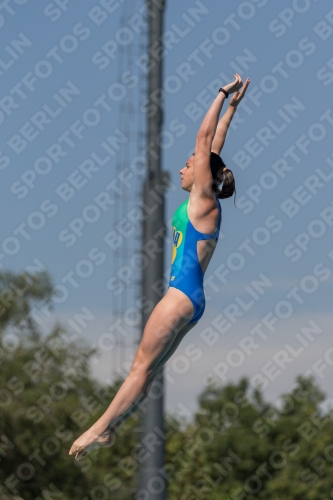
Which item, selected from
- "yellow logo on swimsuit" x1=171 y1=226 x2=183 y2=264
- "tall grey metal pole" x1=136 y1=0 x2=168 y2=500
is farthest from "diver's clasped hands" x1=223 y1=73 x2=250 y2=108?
"tall grey metal pole" x1=136 y1=0 x2=168 y2=500

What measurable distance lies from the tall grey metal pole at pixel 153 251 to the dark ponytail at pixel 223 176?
11.8ft

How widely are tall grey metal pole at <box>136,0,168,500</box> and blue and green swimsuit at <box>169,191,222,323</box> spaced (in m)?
3.53

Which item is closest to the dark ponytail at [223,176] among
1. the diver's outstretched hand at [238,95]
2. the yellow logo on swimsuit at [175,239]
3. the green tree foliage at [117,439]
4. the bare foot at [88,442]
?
the yellow logo on swimsuit at [175,239]

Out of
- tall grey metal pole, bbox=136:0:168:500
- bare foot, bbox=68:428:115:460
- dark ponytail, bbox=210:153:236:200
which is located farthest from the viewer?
tall grey metal pole, bbox=136:0:168:500

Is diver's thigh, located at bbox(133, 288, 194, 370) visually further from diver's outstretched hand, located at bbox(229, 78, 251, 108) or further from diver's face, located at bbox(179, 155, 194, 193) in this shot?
diver's outstretched hand, located at bbox(229, 78, 251, 108)

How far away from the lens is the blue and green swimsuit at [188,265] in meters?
5.55

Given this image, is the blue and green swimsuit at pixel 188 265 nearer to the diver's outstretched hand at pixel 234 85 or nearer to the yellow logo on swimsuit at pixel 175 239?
the yellow logo on swimsuit at pixel 175 239

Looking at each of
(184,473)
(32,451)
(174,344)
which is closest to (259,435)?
(184,473)

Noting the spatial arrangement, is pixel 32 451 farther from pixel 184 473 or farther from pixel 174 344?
pixel 174 344

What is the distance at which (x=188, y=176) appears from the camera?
5.70 metres

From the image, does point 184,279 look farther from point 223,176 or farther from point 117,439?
point 117,439

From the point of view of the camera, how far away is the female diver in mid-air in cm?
547

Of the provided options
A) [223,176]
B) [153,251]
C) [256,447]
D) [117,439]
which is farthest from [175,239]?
[256,447]

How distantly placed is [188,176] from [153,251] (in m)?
3.63
